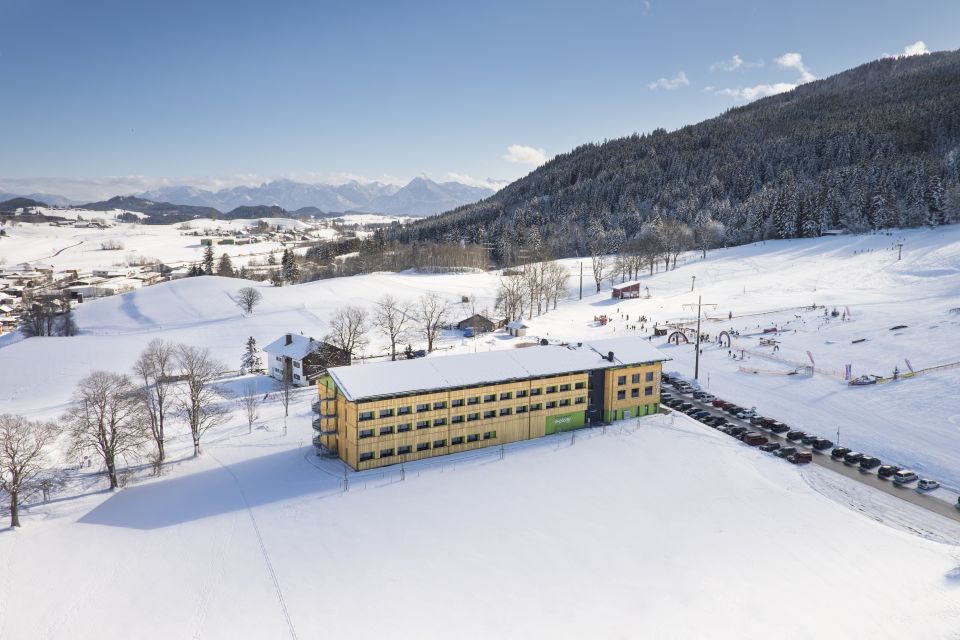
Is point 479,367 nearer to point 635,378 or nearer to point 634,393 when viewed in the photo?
point 635,378

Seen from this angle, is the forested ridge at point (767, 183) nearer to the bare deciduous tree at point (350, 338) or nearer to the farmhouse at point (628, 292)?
the farmhouse at point (628, 292)

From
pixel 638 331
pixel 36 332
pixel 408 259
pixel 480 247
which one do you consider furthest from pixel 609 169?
pixel 36 332

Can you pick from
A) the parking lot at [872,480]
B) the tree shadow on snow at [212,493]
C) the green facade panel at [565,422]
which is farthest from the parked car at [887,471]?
the tree shadow on snow at [212,493]

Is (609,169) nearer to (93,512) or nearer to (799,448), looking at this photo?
(799,448)

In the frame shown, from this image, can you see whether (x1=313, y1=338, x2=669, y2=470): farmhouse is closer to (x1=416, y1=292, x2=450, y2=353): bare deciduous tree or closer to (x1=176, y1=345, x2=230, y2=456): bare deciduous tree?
(x1=176, y1=345, x2=230, y2=456): bare deciduous tree

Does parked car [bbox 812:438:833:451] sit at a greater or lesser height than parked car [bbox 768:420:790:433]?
lesser

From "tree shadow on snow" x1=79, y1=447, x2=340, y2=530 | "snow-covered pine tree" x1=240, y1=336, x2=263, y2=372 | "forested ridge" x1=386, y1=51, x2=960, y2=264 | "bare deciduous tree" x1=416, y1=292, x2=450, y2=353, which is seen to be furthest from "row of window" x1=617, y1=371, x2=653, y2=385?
"forested ridge" x1=386, y1=51, x2=960, y2=264

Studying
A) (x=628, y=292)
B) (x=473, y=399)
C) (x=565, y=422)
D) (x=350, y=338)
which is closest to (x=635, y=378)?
(x=565, y=422)
